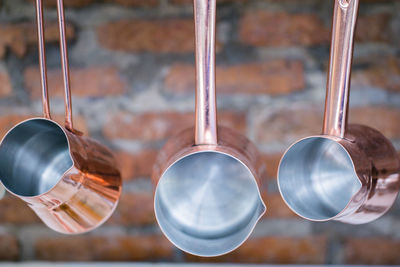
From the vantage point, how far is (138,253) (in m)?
0.73

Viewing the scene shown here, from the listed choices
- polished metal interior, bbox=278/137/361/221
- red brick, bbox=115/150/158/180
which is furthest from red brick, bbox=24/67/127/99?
polished metal interior, bbox=278/137/361/221

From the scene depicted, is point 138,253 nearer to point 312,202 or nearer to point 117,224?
point 117,224

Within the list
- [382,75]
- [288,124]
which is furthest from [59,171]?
[382,75]

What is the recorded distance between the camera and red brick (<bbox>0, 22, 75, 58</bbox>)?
66 cm

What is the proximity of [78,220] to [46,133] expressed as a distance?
0.11 meters

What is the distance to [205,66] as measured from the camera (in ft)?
1.33

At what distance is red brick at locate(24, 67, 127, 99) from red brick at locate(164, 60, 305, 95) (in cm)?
8

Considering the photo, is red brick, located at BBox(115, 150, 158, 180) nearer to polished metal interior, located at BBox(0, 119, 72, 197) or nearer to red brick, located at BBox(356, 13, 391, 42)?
polished metal interior, located at BBox(0, 119, 72, 197)

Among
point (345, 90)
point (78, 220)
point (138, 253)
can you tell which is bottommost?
point (138, 253)

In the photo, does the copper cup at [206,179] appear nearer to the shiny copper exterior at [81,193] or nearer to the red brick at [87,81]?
the shiny copper exterior at [81,193]

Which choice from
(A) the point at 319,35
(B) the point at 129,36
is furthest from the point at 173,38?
(A) the point at 319,35

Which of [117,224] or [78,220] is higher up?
[78,220]

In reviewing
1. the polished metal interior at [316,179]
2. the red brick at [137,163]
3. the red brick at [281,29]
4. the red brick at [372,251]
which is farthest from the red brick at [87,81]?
the red brick at [372,251]

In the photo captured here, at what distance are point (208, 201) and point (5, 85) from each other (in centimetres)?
41
